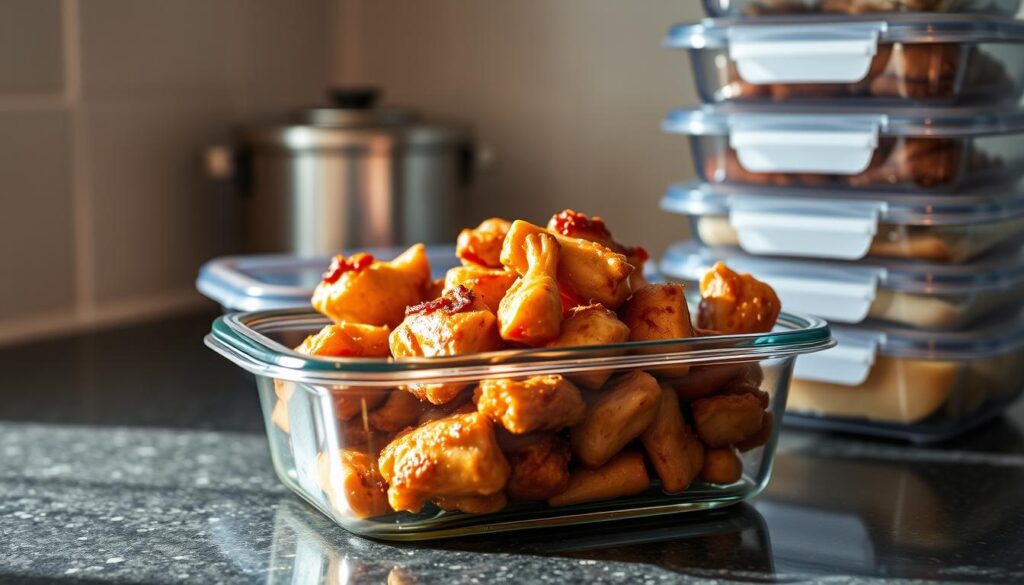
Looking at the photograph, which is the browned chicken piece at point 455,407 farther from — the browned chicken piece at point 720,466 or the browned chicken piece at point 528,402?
the browned chicken piece at point 720,466

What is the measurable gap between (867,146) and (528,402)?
44 cm

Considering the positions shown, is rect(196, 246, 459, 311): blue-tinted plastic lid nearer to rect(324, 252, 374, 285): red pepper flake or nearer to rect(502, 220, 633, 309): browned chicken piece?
rect(324, 252, 374, 285): red pepper flake

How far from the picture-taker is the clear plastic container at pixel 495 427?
66cm

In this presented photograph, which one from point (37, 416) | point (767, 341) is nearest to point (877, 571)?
point (767, 341)

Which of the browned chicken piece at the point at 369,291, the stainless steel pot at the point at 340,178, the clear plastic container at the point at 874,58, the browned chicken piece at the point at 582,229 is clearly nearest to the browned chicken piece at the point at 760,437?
the browned chicken piece at the point at 582,229

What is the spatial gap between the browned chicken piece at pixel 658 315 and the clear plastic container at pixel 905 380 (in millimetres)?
280

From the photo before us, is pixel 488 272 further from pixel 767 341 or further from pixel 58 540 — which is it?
pixel 58 540

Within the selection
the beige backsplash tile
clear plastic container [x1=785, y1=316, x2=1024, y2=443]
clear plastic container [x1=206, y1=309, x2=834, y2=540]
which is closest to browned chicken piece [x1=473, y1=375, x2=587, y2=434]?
clear plastic container [x1=206, y1=309, x2=834, y2=540]

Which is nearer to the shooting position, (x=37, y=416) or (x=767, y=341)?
(x=767, y=341)

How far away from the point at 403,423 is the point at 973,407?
528mm

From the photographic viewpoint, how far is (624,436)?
2.26 feet

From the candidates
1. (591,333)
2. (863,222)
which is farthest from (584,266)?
(863,222)

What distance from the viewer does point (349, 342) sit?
0.73 meters

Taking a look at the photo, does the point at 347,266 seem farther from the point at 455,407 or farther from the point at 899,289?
the point at 899,289
